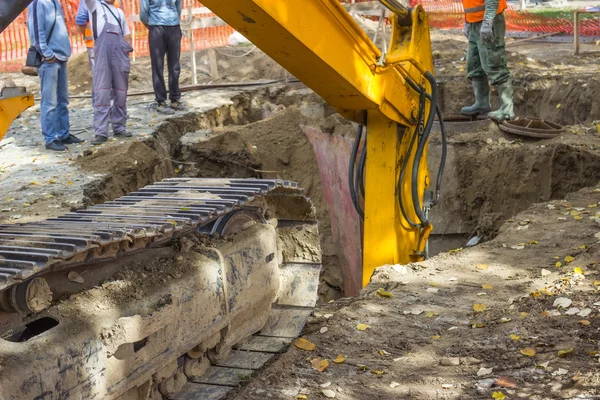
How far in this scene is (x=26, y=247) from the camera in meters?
3.46

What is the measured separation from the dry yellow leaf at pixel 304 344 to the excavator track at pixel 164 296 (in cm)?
9

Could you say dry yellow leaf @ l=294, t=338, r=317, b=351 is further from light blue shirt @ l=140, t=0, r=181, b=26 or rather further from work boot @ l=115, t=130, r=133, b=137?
light blue shirt @ l=140, t=0, r=181, b=26

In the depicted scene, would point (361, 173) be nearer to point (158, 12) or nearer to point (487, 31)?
point (487, 31)

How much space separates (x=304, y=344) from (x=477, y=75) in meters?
6.05

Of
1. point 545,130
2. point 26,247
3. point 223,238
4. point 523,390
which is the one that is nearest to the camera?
point 26,247

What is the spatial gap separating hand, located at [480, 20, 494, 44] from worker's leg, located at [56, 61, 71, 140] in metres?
4.80

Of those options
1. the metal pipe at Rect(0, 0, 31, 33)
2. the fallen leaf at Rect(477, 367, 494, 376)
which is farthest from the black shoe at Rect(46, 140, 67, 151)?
the metal pipe at Rect(0, 0, 31, 33)

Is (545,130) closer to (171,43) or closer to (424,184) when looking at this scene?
(424,184)

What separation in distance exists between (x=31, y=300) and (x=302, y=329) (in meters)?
2.16

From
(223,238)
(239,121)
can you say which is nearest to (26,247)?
(223,238)

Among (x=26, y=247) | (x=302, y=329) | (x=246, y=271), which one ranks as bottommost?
(x=302, y=329)

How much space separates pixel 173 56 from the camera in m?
10.9

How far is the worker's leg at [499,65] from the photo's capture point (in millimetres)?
9320

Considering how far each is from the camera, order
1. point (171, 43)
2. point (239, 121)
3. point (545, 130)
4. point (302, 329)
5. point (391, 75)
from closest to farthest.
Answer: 1. point (302, 329)
2. point (391, 75)
3. point (545, 130)
4. point (171, 43)
5. point (239, 121)
